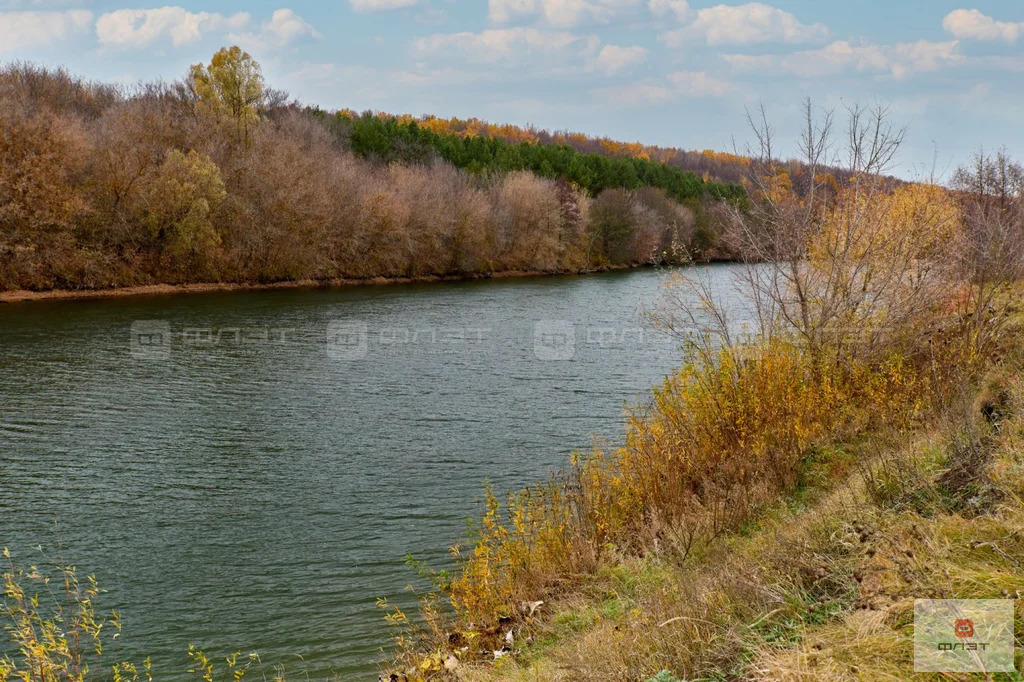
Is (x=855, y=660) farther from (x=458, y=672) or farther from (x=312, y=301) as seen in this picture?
(x=312, y=301)

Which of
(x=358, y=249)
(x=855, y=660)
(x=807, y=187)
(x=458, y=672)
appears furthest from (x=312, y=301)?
(x=855, y=660)

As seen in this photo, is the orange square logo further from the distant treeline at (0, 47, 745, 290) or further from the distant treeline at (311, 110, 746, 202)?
the distant treeline at (311, 110, 746, 202)

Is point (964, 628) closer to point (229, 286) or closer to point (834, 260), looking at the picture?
point (834, 260)

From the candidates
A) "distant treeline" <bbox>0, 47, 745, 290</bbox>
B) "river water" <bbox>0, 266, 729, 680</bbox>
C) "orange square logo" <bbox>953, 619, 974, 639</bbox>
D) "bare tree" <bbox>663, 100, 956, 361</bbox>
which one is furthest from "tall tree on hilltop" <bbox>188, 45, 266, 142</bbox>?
"orange square logo" <bbox>953, 619, 974, 639</bbox>

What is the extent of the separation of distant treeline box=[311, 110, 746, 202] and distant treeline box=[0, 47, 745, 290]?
16.4 inches

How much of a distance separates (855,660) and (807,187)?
11138 mm

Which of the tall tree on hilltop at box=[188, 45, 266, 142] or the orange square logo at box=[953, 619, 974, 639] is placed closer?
the orange square logo at box=[953, 619, 974, 639]

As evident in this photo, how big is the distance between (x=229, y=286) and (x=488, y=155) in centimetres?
4816

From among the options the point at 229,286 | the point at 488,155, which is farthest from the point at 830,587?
the point at 488,155

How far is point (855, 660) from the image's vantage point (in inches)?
175

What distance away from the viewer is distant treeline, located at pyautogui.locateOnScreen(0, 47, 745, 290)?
45.8 metres

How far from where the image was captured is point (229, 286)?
54031mm

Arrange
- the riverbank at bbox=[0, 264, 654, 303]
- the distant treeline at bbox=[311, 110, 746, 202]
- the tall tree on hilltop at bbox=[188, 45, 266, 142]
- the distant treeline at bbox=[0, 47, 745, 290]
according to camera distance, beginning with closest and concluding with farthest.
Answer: the riverbank at bbox=[0, 264, 654, 303] → the distant treeline at bbox=[0, 47, 745, 290] → the tall tree on hilltop at bbox=[188, 45, 266, 142] → the distant treeline at bbox=[311, 110, 746, 202]

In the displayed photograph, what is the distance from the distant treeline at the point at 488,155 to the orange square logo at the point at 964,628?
8104 cm
